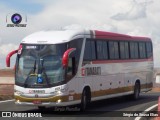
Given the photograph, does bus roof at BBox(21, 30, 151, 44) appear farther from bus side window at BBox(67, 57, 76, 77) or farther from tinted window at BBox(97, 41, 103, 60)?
tinted window at BBox(97, 41, 103, 60)

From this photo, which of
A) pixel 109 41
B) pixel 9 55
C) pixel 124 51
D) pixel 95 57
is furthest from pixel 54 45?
pixel 124 51

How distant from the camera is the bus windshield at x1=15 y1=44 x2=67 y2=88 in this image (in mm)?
18844

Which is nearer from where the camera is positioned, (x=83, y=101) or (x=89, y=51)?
(x=83, y=101)

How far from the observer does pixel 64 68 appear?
62.0 feet

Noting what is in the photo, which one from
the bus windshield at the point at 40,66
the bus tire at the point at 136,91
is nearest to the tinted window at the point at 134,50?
the bus tire at the point at 136,91

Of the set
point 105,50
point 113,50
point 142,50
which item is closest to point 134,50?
point 142,50

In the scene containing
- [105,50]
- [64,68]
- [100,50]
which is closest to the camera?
[64,68]

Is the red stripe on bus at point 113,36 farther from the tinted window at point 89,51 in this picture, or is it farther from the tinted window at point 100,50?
the tinted window at point 89,51

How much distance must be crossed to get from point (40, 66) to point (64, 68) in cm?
92

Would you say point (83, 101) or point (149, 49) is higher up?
point (149, 49)

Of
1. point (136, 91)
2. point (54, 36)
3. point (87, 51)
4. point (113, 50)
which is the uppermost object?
point (54, 36)

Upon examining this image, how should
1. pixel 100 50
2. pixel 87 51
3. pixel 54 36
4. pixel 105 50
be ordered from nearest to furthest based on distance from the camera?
pixel 54 36 → pixel 87 51 → pixel 100 50 → pixel 105 50

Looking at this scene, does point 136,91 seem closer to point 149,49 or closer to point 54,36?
point 149,49

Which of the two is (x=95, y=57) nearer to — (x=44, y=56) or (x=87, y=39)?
(x=87, y=39)
